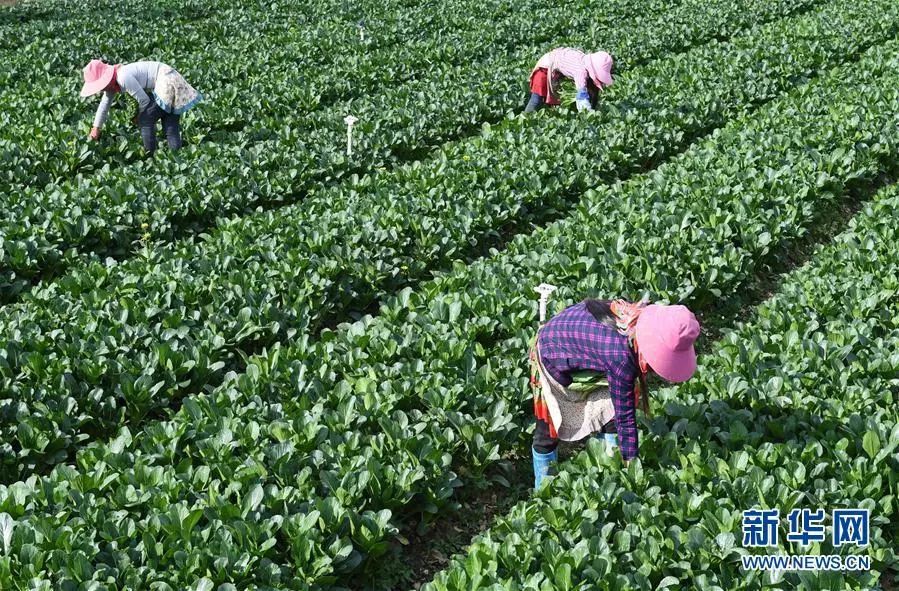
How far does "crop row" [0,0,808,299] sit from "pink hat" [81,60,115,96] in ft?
3.04

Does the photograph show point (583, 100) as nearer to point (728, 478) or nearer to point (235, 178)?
point (235, 178)

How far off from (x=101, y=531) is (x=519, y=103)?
1063cm

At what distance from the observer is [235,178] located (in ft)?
34.9

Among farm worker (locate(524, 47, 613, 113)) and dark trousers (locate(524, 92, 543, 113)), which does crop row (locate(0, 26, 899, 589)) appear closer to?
farm worker (locate(524, 47, 613, 113))

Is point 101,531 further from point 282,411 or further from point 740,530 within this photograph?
point 740,530

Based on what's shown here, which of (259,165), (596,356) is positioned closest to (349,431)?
(596,356)

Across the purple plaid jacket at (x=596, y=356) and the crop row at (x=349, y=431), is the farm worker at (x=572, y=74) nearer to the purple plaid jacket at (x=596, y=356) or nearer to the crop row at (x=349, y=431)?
the crop row at (x=349, y=431)

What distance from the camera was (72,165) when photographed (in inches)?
452

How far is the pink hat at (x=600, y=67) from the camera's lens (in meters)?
11.4

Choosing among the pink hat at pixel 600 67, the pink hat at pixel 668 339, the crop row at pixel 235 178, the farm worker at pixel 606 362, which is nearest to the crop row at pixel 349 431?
the farm worker at pixel 606 362

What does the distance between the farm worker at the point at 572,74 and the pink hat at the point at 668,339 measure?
7492 mm

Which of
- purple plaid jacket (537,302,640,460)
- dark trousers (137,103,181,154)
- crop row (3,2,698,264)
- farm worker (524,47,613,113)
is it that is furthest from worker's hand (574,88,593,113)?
purple plaid jacket (537,302,640,460)

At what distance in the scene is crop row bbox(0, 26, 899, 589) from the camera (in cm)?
490

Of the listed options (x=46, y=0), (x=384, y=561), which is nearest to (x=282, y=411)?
(x=384, y=561)
